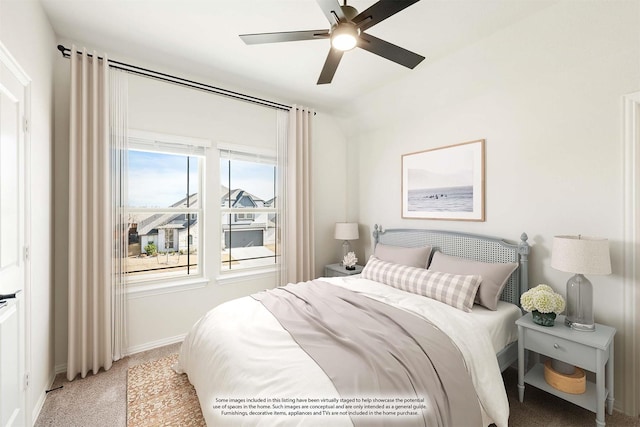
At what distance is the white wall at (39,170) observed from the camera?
169 centimetres

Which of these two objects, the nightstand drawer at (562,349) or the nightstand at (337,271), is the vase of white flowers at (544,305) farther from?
the nightstand at (337,271)

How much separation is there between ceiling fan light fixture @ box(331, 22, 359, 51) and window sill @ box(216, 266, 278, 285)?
8.51 ft

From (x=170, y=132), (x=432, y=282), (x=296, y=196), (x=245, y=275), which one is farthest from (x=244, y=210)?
(x=432, y=282)

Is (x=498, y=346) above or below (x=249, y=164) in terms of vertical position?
below

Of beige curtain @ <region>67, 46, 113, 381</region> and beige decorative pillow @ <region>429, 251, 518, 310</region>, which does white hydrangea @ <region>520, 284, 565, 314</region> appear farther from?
beige curtain @ <region>67, 46, 113, 381</region>

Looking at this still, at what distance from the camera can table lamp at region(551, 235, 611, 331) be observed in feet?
5.82

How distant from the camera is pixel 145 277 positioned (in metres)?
2.84

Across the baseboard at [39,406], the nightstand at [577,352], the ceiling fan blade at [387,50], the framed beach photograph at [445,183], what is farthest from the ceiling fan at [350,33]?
the baseboard at [39,406]

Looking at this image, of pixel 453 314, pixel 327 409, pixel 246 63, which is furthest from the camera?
pixel 246 63

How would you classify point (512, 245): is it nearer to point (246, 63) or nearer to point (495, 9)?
point (495, 9)

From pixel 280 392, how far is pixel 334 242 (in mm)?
2908

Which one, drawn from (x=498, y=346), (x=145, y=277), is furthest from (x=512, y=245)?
(x=145, y=277)

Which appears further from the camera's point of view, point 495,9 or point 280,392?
point 495,9

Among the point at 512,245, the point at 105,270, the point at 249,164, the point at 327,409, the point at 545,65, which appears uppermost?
the point at 545,65
